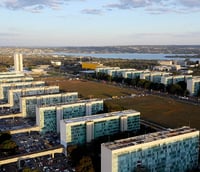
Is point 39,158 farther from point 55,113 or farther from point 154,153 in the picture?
point 154,153

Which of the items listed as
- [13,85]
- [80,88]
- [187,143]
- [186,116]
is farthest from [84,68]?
[187,143]

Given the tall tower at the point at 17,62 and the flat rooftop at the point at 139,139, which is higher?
the tall tower at the point at 17,62

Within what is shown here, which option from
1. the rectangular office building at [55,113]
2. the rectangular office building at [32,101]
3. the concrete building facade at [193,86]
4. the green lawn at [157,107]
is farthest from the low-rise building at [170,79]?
the rectangular office building at [55,113]

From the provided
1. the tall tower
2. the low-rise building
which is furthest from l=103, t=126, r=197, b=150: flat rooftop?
the tall tower

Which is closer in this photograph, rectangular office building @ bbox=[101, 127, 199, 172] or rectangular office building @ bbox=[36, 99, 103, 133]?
rectangular office building @ bbox=[101, 127, 199, 172]

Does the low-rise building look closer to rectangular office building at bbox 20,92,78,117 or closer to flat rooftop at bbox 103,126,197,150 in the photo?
rectangular office building at bbox 20,92,78,117

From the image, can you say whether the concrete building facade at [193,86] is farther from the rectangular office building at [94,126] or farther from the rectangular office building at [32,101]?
the rectangular office building at [32,101]
